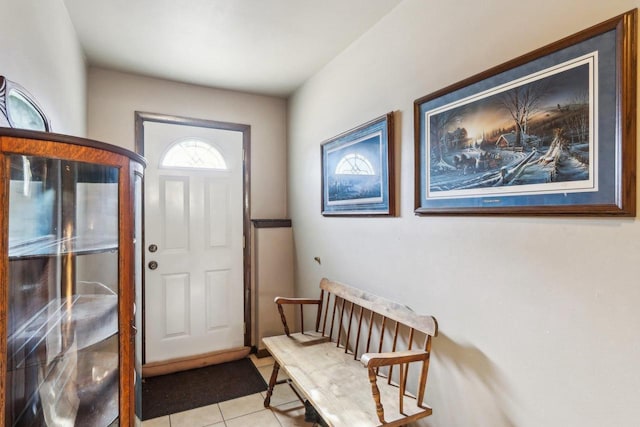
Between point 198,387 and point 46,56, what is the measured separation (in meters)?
2.35

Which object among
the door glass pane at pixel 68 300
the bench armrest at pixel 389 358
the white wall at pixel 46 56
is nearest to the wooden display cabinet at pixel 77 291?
the door glass pane at pixel 68 300

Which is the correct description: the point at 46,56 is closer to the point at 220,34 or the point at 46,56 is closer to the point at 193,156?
the point at 220,34

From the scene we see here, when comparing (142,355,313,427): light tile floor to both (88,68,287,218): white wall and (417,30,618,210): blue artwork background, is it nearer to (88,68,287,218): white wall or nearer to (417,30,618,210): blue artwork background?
(88,68,287,218): white wall

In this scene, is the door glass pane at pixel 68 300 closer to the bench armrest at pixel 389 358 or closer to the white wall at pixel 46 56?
the white wall at pixel 46 56

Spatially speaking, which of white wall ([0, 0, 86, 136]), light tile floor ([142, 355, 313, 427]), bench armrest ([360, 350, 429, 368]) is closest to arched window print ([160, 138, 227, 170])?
white wall ([0, 0, 86, 136])

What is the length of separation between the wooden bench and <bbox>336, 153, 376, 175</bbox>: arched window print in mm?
765

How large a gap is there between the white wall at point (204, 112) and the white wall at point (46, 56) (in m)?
0.30

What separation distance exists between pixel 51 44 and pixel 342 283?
212 centimetres

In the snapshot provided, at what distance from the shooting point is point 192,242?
290 centimetres

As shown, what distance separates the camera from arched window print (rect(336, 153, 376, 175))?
2055 mm

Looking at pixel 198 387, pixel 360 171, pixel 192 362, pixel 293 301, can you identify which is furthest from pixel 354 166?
pixel 192 362

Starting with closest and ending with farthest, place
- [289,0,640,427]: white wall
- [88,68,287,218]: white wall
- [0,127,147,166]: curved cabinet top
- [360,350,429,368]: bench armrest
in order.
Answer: [0,127,147,166]: curved cabinet top < [289,0,640,427]: white wall < [360,350,429,368]: bench armrest < [88,68,287,218]: white wall

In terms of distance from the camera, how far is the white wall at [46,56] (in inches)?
47.0

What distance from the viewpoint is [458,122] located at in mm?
1442
